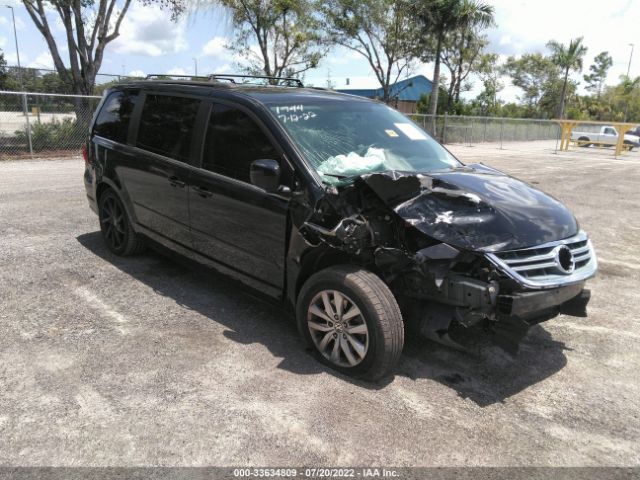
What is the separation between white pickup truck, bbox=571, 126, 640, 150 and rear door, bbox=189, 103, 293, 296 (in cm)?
3063

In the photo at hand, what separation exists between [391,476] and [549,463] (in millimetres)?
830

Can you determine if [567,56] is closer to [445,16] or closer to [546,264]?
[445,16]

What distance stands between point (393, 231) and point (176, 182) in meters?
2.05

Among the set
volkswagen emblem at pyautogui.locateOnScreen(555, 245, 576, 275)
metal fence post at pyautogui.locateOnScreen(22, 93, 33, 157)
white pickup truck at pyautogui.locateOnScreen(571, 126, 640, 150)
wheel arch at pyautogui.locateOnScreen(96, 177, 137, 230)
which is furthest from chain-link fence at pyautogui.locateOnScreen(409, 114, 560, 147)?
volkswagen emblem at pyautogui.locateOnScreen(555, 245, 576, 275)

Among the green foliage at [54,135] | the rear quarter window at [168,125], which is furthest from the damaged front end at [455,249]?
the green foliage at [54,135]

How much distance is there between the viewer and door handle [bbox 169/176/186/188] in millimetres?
4320

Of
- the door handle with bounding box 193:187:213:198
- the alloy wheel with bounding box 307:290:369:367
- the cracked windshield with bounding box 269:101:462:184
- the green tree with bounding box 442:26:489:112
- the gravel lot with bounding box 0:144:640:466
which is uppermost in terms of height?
the green tree with bounding box 442:26:489:112

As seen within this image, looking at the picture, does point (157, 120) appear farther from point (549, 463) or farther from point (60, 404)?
point (549, 463)

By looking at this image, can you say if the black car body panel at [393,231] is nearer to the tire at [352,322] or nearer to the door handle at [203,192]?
the door handle at [203,192]

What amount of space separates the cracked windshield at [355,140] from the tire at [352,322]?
0.71 metres

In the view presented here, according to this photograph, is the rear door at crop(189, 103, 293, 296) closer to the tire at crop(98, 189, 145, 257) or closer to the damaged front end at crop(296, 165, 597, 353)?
the damaged front end at crop(296, 165, 597, 353)

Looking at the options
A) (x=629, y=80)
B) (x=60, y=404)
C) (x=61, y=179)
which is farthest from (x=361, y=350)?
(x=629, y=80)

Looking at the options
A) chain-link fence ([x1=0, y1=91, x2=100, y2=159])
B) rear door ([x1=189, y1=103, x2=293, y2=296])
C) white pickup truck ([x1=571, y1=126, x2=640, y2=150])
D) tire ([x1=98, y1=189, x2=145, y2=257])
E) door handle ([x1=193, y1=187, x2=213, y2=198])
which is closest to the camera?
rear door ([x1=189, y1=103, x2=293, y2=296])

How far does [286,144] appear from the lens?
11.8ft
